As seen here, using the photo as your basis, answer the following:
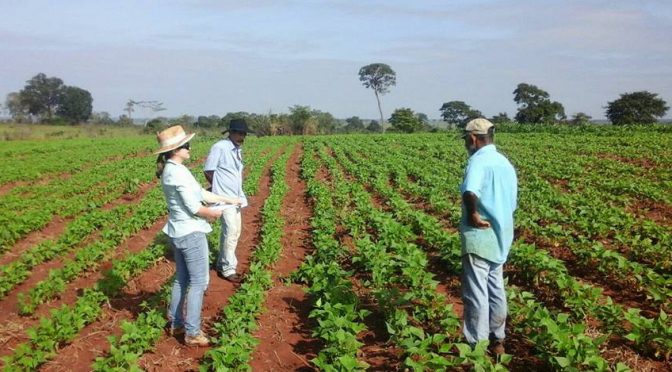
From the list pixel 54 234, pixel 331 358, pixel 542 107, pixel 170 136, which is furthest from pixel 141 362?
pixel 542 107

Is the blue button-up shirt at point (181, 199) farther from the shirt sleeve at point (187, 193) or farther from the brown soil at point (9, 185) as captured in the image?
the brown soil at point (9, 185)

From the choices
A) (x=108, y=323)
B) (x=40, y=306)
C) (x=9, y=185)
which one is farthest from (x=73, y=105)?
(x=108, y=323)

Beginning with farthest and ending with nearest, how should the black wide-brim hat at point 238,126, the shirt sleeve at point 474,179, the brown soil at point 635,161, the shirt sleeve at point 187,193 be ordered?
the brown soil at point 635,161
the black wide-brim hat at point 238,126
the shirt sleeve at point 187,193
the shirt sleeve at point 474,179

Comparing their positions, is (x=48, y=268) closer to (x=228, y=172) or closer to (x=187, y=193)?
(x=228, y=172)

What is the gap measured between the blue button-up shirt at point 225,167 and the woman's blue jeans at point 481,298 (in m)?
2.92

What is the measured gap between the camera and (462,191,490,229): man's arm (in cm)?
Answer: 349

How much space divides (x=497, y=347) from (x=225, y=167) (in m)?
3.51

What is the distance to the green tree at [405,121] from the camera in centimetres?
5032

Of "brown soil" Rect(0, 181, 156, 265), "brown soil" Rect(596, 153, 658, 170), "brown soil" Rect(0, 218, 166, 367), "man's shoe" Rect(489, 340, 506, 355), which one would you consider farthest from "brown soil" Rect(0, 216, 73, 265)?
"brown soil" Rect(596, 153, 658, 170)

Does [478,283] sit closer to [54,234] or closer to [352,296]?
[352,296]

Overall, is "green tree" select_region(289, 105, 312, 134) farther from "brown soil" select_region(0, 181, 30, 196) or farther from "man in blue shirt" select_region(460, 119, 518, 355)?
"man in blue shirt" select_region(460, 119, 518, 355)

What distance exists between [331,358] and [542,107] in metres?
50.8

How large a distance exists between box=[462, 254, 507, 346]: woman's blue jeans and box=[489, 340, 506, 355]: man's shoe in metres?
0.08

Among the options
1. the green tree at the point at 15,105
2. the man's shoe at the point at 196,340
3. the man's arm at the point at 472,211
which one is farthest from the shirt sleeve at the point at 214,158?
the green tree at the point at 15,105
